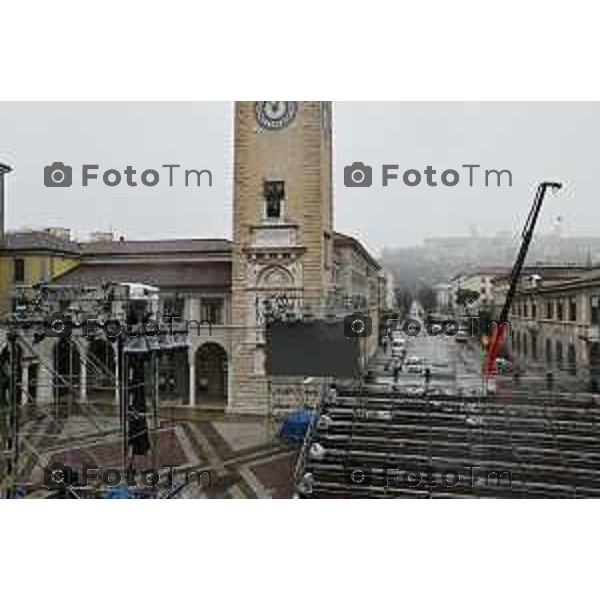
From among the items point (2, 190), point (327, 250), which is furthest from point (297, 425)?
point (2, 190)

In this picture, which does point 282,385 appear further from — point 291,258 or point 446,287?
point 446,287

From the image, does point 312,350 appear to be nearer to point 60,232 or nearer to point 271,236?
point 271,236

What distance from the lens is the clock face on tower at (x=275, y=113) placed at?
5191 millimetres

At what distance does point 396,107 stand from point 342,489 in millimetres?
2952

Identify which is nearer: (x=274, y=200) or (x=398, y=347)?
(x=398, y=347)

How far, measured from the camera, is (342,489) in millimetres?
4988

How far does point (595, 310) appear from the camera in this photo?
16.6ft

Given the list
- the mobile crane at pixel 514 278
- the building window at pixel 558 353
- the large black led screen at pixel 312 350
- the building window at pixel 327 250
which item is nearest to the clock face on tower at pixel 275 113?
the building window at pixel 327 250

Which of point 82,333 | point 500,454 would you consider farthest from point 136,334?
point 500,454

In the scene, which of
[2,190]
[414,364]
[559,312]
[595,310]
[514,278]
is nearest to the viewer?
[595,310]
